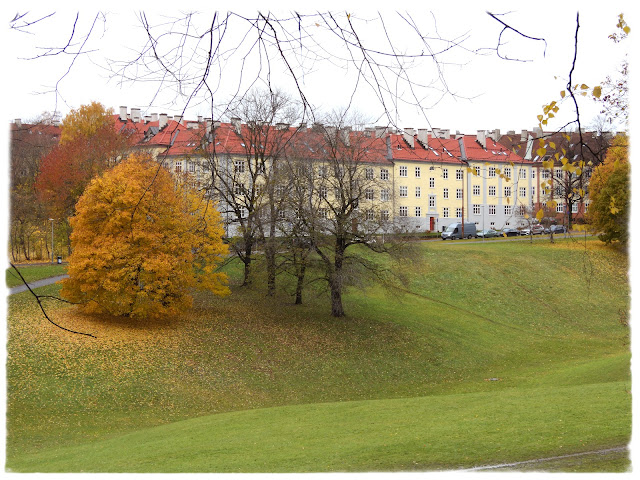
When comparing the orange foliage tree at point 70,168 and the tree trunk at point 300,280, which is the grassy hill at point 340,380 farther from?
the orange foliage tree at point 70,168

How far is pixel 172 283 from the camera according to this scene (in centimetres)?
2883

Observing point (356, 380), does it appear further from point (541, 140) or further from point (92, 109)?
point (92, 109)

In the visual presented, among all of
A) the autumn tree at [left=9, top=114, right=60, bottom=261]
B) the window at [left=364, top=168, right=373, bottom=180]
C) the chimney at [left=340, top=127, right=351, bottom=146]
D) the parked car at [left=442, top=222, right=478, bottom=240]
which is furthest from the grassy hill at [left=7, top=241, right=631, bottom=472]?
the parked car at [left=442, top=222, right=478, bottom=240]

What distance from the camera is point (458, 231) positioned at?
64250 mm

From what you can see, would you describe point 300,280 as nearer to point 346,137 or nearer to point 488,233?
point 346,137

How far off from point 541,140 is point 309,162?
21306mm

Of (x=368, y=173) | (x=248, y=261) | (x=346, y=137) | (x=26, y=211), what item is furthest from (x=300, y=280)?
(x=26, y=211)

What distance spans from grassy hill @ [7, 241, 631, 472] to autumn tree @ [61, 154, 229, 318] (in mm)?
1356

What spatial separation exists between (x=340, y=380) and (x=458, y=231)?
135 feet

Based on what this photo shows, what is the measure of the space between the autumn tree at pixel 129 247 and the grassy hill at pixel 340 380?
1.36 metres

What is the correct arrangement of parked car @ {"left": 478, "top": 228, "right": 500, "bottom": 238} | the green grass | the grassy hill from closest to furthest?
the grassy hill, the green grass, parked car @ {"left": 478, "top": 228, "right": 500, "bottom": 238}

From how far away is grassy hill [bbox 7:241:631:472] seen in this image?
1252cm

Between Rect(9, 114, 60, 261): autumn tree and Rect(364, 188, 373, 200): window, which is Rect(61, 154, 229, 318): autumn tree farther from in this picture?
Rect(9, 114, 60, 261): autumn tree

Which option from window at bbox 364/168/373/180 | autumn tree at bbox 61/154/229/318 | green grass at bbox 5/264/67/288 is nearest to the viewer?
autumn tree at bbox 61/154/229/318
